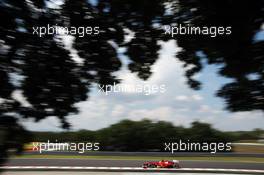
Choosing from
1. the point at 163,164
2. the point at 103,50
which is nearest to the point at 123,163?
the point at 163,164

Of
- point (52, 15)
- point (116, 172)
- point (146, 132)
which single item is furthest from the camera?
point (116, 172)

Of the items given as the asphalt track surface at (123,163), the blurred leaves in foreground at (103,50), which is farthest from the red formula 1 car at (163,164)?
the blurred leaves in foreground at (103,50)

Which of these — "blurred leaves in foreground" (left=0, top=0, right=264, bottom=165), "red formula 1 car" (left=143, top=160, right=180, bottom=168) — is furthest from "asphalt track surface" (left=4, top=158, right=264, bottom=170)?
"blurred leaves in foreground" (left=0, top=0, right=264, bottom=165)

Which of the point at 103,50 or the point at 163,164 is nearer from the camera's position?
the point at 103,50

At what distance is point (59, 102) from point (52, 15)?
32.5 inches

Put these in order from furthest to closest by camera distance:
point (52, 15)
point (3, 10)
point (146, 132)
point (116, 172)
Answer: point (116, 172), point (146, 132), point (52, 15), point (3, 10)

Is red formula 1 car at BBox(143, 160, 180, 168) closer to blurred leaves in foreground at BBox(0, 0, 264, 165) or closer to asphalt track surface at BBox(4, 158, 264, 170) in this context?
asphalt track surface at BBox(4, 158, 264, 170)

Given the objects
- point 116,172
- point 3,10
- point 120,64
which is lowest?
point 116,172

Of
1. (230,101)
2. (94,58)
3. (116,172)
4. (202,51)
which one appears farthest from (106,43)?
(116,172)

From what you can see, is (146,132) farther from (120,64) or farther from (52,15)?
(52,15)

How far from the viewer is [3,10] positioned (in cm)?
357

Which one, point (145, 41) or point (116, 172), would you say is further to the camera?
point (116, 172)

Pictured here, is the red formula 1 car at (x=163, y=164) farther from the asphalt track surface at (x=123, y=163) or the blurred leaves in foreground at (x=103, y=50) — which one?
the blurred leaves in foreground at (x=103, y=50)

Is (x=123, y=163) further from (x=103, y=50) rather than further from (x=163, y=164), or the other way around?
(x=103, y=50)
